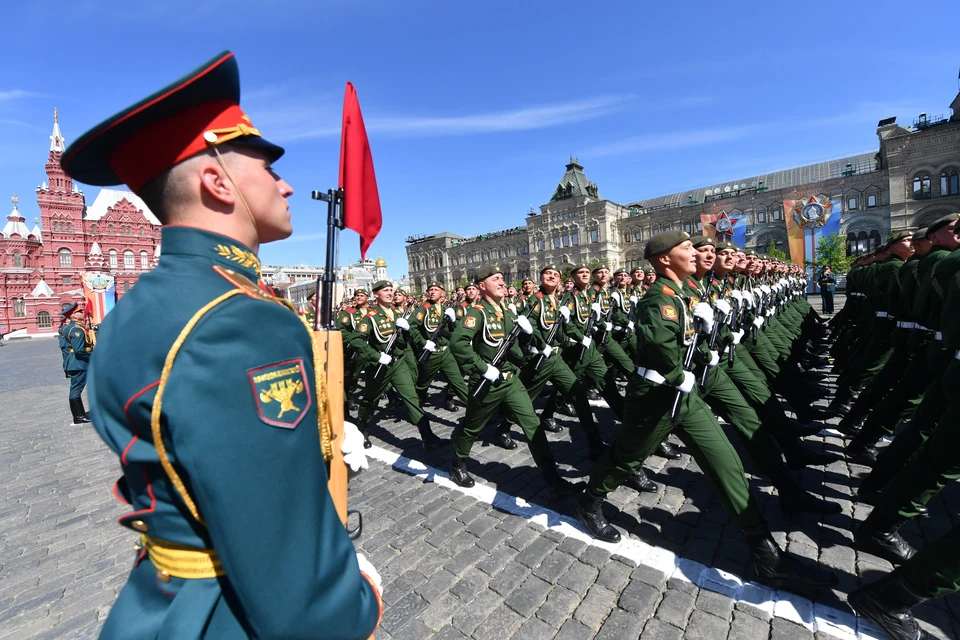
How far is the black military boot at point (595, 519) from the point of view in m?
3.49

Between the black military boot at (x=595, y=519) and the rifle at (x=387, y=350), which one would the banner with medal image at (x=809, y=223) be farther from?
the black military boot at (x=595, y=519)

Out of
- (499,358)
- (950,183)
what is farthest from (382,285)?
(950,183)

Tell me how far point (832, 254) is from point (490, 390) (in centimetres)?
4215

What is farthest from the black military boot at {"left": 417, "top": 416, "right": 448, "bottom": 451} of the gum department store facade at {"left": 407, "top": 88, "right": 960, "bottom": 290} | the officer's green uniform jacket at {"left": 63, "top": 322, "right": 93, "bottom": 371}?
the gum department store facade at {"left": 407, "top": 88, "right": 960, "bottom": 290}

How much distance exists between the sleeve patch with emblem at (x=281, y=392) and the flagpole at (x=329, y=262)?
1.78 feet

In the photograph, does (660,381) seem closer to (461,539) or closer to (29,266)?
(461,539)

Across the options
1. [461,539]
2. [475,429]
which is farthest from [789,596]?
[475,429]

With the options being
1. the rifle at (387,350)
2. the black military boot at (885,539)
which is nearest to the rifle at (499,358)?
the rifle at (387,350)

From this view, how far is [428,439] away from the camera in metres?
6.11

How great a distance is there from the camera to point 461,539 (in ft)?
12.1

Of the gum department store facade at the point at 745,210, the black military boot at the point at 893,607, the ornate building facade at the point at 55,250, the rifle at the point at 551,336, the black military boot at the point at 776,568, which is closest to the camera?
the black military boot at the point at 893,607

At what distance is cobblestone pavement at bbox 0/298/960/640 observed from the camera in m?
2.69

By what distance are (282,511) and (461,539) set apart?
3.19 metres

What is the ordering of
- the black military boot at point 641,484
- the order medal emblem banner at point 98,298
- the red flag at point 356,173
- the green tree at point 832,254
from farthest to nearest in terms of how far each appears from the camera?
the green tree at point 832,254
the order medal emblem banner at point 98,298
the black military boot at point 641,484
the red flag at point 356,173
